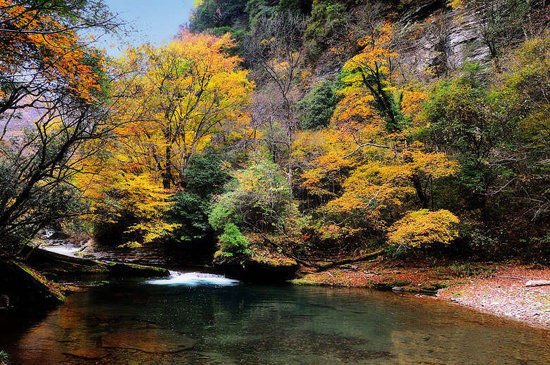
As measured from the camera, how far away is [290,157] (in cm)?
2308

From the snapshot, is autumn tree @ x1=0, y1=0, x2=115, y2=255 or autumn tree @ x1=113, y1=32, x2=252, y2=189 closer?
autumn tree @ x1=0, y1=0, x2=115, y2=255

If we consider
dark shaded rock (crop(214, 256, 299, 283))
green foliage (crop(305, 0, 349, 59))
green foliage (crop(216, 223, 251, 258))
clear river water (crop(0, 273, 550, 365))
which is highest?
green foliage (crop(305, 0, 349, 59))

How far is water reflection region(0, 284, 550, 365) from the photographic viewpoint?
677cm

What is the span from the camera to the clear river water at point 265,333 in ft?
22.2

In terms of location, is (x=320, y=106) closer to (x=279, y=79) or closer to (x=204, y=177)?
(x=279, y=79)

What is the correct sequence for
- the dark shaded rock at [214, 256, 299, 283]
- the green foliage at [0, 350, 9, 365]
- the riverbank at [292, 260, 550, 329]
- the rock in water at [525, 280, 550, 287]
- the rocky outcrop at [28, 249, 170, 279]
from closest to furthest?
1. the green foliage at [0, 350, 9, 365]
2. the riverbank at [292, 260, 550, 329]
3. the rock in water at [525, 280, 550, 287]
4. the rocky outcrop at [28, 249, 170, 279]
5. the dark shaded rock at [214, 256, 299, 283]

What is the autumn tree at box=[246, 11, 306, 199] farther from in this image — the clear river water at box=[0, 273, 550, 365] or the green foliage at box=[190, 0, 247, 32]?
the clear river water at box=[0, 273, 550, 365]

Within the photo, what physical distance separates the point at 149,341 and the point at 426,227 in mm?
11532

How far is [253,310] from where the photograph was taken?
11383 mm

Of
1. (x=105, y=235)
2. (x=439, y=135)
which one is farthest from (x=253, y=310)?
(x=105, y=235)

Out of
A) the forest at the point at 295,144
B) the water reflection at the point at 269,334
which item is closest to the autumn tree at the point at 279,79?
the forest at the point at 295,144

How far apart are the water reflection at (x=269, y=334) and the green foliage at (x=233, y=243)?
5.45 m

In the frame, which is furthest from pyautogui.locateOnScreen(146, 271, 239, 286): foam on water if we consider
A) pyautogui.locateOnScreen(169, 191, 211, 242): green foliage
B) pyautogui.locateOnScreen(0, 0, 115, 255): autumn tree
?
pyautogui.locateOnScreen(0, 0, 115, 255): autumn tree

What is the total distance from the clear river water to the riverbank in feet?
3.18
